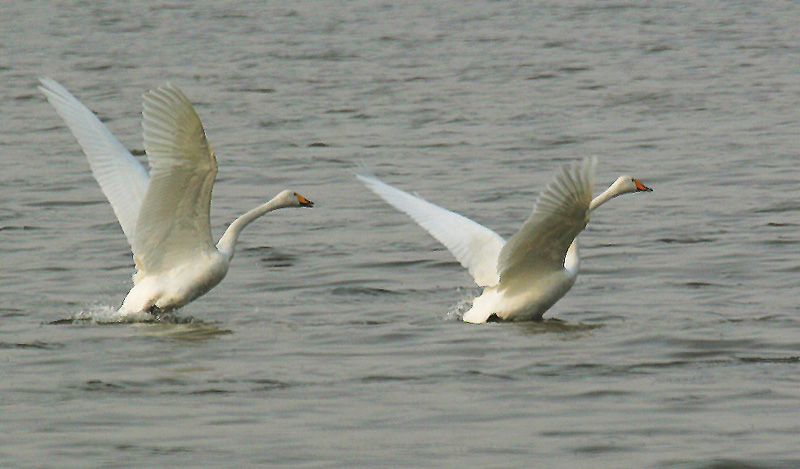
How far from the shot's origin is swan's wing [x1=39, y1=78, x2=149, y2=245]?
13.0 meters

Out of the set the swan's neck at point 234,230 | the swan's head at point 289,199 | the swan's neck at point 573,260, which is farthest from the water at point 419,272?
the swan's head at point 289,199

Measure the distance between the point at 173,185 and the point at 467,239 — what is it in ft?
7.15

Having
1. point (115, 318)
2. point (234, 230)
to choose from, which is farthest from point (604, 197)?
point (115, 318)

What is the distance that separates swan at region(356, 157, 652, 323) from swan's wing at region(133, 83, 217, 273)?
1.63m

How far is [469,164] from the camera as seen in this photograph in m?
19.6

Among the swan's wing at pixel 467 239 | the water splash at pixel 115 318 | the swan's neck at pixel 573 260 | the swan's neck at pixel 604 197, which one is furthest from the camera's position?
the swan's neck at pixel 604 197

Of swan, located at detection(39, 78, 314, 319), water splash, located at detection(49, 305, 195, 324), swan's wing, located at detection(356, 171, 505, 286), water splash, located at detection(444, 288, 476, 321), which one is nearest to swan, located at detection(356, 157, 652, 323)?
swan's wing, located at detection(356, 171, 505, 286)

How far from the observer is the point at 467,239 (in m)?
12.5

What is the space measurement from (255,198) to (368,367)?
25.7 feet

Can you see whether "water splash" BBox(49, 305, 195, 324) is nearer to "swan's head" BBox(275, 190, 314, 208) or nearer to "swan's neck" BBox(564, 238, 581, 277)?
"swan's head" BBox(275, 190, 314, 208)

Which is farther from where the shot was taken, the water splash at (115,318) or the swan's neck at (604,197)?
the swan's neck at (604,197)

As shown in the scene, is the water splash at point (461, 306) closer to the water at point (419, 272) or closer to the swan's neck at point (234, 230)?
the water at point (419, 272)

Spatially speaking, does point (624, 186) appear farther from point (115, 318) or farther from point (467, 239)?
point (115, 318)

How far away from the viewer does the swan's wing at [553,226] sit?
9.89m
